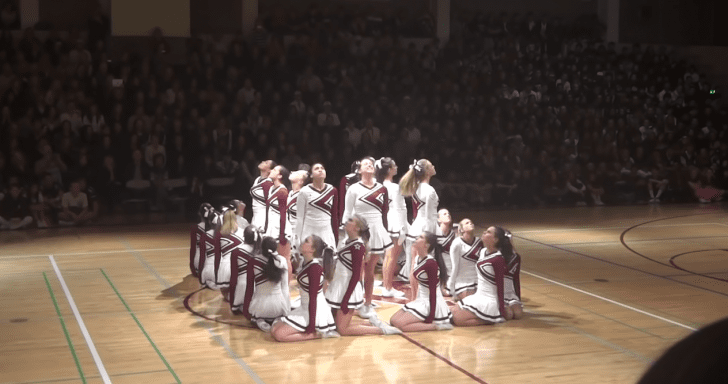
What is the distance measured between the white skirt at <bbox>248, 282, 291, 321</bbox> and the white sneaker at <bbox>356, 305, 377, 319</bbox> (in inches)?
36.1

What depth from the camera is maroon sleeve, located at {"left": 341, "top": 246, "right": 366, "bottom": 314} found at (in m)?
7.75

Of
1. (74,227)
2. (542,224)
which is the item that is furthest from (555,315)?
(74,227)

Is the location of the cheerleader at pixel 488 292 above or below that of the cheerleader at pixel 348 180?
below

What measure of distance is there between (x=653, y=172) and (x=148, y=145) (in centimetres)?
1118

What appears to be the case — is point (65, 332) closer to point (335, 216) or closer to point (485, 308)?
point (335, 216)

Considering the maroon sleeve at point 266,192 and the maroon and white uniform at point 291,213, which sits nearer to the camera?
the maroon and white uniform at point 291,213

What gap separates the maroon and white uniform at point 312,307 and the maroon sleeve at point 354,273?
147 mm

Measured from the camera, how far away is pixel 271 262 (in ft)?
25.5

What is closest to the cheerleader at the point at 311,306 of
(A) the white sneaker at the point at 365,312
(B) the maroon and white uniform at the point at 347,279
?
(B) the maroon and white uniform at the point at 347,279

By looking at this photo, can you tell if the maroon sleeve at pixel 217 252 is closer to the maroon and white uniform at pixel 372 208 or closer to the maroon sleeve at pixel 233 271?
the maroon sleeve at pixel 233 271

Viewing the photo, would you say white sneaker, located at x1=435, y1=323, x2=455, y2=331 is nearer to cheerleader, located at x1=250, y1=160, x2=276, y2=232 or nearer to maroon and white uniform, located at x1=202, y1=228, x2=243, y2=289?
maroon and white uniform, located at x1=202, y1=228, x2=243, y2=289

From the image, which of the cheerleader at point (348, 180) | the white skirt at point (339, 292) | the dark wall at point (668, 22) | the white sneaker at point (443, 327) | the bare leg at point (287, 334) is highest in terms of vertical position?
the dark wall at point (668, 22)

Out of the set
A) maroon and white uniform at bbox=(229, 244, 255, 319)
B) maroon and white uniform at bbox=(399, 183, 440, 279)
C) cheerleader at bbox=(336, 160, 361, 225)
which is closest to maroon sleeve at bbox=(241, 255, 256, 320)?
maroon and white uniform at bbox=(229, 244, 255, 319)

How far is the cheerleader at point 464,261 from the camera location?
29.3 feet
